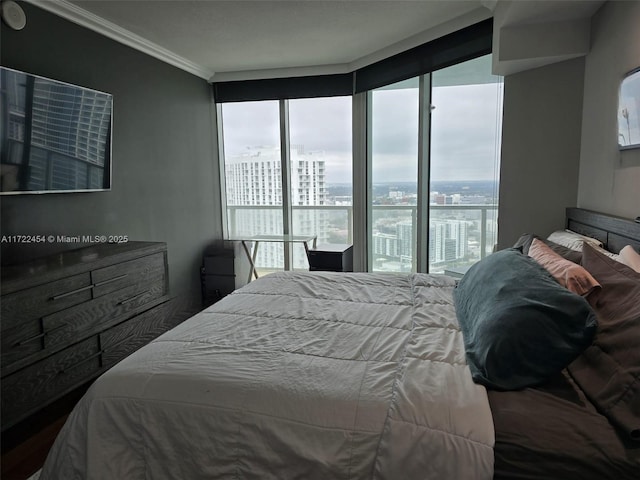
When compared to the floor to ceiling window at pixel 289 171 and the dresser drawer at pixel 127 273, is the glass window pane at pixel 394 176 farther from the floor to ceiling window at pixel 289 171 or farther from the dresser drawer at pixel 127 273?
the dresser drawer at pixel 127 273

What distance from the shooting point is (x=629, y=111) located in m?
1.83

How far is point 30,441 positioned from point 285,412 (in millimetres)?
1793

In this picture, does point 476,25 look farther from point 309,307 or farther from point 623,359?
point 623,359

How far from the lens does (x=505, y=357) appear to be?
45.9 inches

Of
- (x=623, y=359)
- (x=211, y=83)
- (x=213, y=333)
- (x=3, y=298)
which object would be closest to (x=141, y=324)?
(x=3, y=298)

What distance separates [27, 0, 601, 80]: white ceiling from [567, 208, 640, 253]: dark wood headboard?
3.84 feet

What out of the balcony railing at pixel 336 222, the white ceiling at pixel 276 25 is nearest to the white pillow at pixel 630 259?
the white ceiling at pixel 276 25

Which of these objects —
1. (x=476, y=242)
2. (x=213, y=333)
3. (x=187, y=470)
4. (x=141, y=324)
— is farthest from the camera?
(x=476, y=242)

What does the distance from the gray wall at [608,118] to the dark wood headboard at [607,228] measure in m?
0.08

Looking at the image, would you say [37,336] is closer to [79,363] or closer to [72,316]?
[72,316]

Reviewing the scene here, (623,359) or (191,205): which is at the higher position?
(191,205)

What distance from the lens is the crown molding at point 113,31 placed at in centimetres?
260

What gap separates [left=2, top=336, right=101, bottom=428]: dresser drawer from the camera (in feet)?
6.17

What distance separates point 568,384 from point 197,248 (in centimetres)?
381
